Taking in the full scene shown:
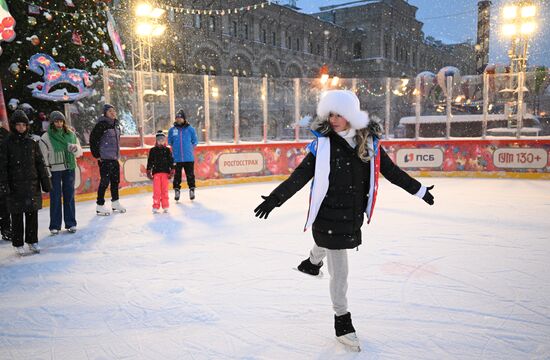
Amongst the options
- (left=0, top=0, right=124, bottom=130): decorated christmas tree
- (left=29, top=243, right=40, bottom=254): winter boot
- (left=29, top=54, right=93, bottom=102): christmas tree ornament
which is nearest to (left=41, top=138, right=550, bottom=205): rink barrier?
(left=29, top=54, right=93, bottom=102): christmas tree ornament

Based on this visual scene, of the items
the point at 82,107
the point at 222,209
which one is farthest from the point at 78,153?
the point at 82,107

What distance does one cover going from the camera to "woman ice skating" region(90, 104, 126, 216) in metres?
6.33

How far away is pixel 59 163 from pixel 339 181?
4.14m

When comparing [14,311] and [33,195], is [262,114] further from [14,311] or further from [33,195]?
[14,311]

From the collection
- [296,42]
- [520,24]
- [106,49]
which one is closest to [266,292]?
[106,49]

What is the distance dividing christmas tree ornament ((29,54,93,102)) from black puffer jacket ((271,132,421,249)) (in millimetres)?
6906

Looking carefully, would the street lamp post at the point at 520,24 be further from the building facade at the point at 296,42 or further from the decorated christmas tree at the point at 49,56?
the building facade at the point at 296,42

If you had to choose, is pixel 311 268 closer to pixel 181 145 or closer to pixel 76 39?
pixel 181 145

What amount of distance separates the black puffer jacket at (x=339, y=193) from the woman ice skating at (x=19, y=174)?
3059 millimetres

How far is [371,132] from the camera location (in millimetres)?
2459

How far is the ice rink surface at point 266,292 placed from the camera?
98.9 inches

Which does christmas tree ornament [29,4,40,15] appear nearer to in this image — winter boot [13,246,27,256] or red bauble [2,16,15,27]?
red bauble [2,16,15,27]

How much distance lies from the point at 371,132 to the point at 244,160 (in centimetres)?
810

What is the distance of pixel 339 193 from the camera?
8.02ft
